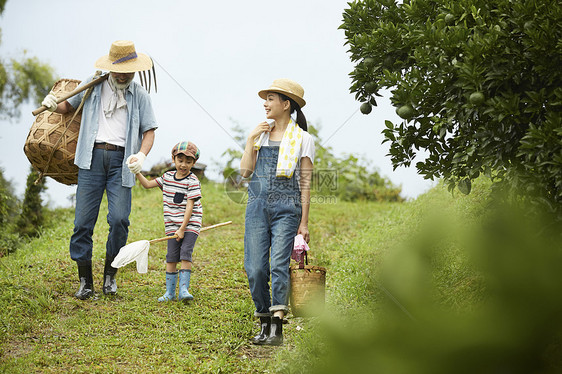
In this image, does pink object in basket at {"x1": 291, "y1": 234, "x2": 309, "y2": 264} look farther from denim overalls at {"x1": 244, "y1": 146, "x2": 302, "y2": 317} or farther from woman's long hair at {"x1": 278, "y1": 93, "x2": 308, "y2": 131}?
woman's long hair at {"x1": 278, "y1": 93, "x2": 308, "y2": 131}

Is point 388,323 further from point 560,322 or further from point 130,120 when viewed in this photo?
point 130,120

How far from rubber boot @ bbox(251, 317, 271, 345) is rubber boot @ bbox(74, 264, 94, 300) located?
6.48ft

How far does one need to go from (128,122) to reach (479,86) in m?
3.45

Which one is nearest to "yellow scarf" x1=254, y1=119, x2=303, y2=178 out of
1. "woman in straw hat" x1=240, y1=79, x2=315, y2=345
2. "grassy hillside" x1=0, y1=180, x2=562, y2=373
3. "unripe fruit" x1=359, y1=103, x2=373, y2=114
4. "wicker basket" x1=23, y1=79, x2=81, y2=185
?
"woman in straw hat" x1=240, y1=79, x2=315, y2=345

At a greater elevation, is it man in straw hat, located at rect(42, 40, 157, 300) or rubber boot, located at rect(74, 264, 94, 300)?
man in straw hat, located at rect(42, 40, 157, 300)

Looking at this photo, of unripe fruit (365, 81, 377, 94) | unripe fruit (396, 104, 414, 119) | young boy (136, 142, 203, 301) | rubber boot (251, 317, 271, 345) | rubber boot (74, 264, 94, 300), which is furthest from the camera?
young boy (136, 142, 203, 301)

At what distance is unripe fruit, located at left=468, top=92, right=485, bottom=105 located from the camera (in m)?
3.11

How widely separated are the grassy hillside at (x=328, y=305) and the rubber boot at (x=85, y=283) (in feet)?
0.42

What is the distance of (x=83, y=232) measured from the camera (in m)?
5.49

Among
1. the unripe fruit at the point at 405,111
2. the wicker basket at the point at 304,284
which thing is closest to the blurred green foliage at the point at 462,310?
the unripe fruit at the point at 405,111

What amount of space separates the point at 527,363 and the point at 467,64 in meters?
2.86

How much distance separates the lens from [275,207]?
4309 mm

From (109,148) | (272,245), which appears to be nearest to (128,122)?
(109,148)

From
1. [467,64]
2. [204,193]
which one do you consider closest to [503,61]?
[467,64]
